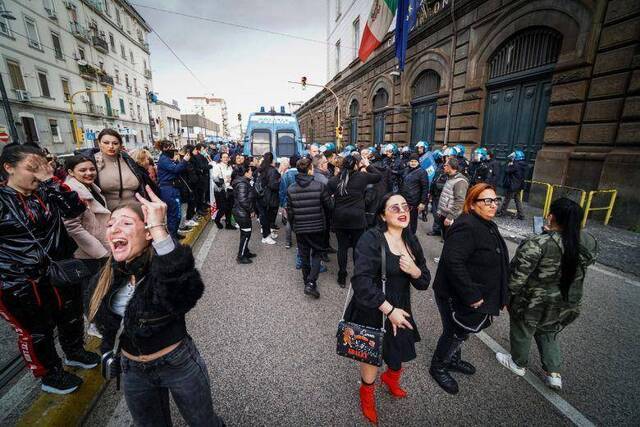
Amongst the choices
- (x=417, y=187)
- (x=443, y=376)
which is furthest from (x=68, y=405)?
(x=417, y=187)

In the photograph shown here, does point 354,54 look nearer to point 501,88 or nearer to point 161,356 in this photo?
point 501,88

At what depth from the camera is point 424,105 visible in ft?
47.8

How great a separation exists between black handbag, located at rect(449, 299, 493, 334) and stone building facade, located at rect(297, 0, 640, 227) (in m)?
7.38

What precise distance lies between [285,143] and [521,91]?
29.2 feet

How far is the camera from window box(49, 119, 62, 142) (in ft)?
80.8

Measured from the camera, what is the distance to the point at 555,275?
2316 millimetres

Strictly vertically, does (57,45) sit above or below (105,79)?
above

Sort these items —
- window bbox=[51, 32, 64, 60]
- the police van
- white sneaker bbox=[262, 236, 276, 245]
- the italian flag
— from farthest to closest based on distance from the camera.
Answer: window bbox=[51, 32, 64, 60] < the police van < the italian flag < white sneaker bbox=[262, 236, 276, 245]

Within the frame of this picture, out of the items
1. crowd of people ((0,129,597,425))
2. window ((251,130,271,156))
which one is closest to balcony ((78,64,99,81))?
window ((251,130,271,156))

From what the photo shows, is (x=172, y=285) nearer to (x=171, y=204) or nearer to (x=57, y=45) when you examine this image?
(x=171, y=204)

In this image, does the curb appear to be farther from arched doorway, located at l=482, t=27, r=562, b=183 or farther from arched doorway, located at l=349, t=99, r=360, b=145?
arched doorway, located at l=349, t=99, r=360, b=145

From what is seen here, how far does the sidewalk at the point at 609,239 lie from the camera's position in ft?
16.2

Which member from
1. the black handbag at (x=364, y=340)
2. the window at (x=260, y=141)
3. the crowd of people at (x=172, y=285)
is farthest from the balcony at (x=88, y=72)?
the black handbag at (x=364, y=340)

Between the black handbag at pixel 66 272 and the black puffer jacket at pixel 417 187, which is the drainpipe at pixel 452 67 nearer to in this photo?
the black puffer jacket at pixel 417 187
